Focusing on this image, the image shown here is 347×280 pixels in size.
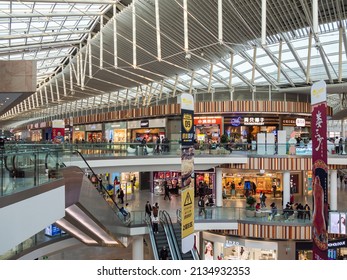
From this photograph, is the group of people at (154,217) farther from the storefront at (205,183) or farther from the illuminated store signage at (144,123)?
the illuminated store signage at (144,123)

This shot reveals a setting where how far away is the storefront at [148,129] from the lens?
32.6 m

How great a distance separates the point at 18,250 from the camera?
15812 millimetres

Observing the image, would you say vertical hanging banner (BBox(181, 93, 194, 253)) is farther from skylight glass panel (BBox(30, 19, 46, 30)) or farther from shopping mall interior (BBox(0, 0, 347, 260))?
skylight glass panel (BBox(30, 19, 46, 30))

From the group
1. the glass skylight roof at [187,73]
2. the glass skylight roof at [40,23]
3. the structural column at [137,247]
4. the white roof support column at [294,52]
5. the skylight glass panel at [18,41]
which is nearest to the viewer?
the structural column at [137,247]

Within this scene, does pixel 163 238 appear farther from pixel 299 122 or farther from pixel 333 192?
pixel 299 122

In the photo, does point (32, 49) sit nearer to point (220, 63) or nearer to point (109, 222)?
point (220, 63)

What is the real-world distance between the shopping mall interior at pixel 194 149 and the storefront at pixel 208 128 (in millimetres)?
88

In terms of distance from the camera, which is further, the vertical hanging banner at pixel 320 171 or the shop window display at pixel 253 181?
the shop window display at pixel 253 181

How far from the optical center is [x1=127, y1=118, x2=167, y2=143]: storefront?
107 feet

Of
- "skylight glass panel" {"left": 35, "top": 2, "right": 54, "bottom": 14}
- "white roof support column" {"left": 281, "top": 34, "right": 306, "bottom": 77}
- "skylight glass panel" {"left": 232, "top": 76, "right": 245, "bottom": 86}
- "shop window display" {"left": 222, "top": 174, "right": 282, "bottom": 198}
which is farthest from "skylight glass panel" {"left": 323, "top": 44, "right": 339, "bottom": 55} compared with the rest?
"skylight glass panel" {"left": 35, "top": 2, "right": 54, "bottom": 14}

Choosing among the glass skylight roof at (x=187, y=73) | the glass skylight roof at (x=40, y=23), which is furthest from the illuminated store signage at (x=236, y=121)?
the glass skylight roof at (x=40, y=23)
